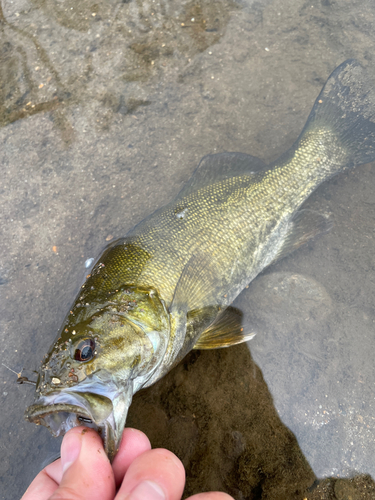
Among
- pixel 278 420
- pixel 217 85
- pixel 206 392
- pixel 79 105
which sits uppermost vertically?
pixel 79 105

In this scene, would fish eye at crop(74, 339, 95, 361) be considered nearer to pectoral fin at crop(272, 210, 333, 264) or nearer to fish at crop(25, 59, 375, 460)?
fish at crop(25, 59, 375, 460)

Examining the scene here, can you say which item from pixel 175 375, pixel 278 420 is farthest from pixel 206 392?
pixel 278 420

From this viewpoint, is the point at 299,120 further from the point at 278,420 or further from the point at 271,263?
the point at 278,420

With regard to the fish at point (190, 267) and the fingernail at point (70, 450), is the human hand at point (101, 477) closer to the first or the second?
the fingernail at point (70, 450)

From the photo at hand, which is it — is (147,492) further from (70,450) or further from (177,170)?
(177,170)

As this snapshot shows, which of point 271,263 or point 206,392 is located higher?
point 271,263

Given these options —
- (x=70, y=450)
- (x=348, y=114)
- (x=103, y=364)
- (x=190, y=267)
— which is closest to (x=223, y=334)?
(x=190, y=267)
